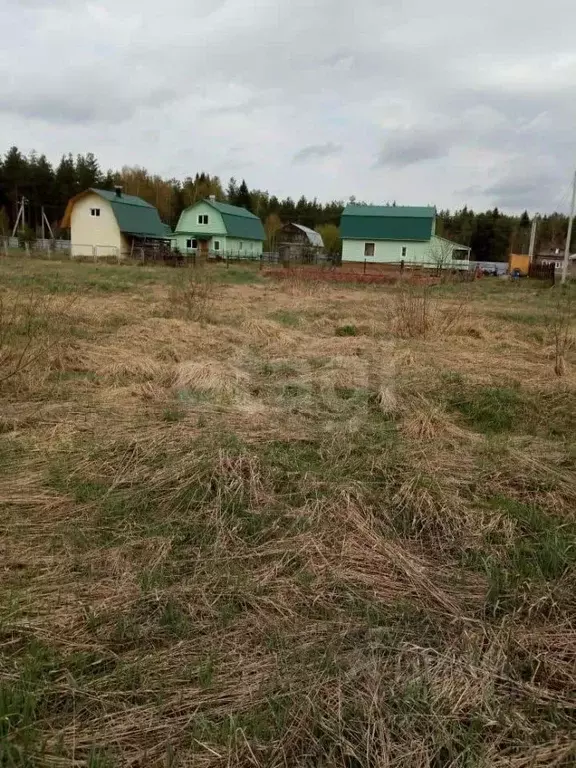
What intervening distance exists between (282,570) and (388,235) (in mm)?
40590

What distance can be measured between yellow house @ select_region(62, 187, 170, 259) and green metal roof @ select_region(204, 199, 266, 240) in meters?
6.77

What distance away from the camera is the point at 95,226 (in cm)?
4178

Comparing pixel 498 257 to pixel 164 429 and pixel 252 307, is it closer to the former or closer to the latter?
pixel 252 307

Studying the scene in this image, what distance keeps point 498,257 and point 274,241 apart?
97.1 ft

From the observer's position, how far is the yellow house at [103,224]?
134ft

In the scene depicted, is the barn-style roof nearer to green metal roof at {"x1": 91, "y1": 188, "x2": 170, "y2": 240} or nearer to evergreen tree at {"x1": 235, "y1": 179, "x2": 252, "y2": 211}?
green metal roof at {"x1": 91, "y1": 188, "x2": 170, "y2": 240}

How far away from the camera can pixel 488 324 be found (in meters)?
11.6

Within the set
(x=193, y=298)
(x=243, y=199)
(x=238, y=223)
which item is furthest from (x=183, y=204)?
(x=193, y=298)

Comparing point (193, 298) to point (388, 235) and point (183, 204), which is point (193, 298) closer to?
point (388, 235)

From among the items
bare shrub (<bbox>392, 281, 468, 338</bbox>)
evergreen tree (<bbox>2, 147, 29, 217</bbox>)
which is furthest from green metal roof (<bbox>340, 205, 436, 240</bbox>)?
evergreen tree (<bbox>2, 147, 29, 217</bbox>)

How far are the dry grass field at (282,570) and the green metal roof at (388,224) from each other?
1424 inches

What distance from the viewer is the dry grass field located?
192 centimetres

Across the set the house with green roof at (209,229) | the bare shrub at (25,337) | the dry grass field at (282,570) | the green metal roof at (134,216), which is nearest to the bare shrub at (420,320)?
the dry grass field at (282,570)

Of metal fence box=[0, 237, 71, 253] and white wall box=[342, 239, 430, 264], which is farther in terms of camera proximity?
white wall box=[342, 239, 430, 264]
